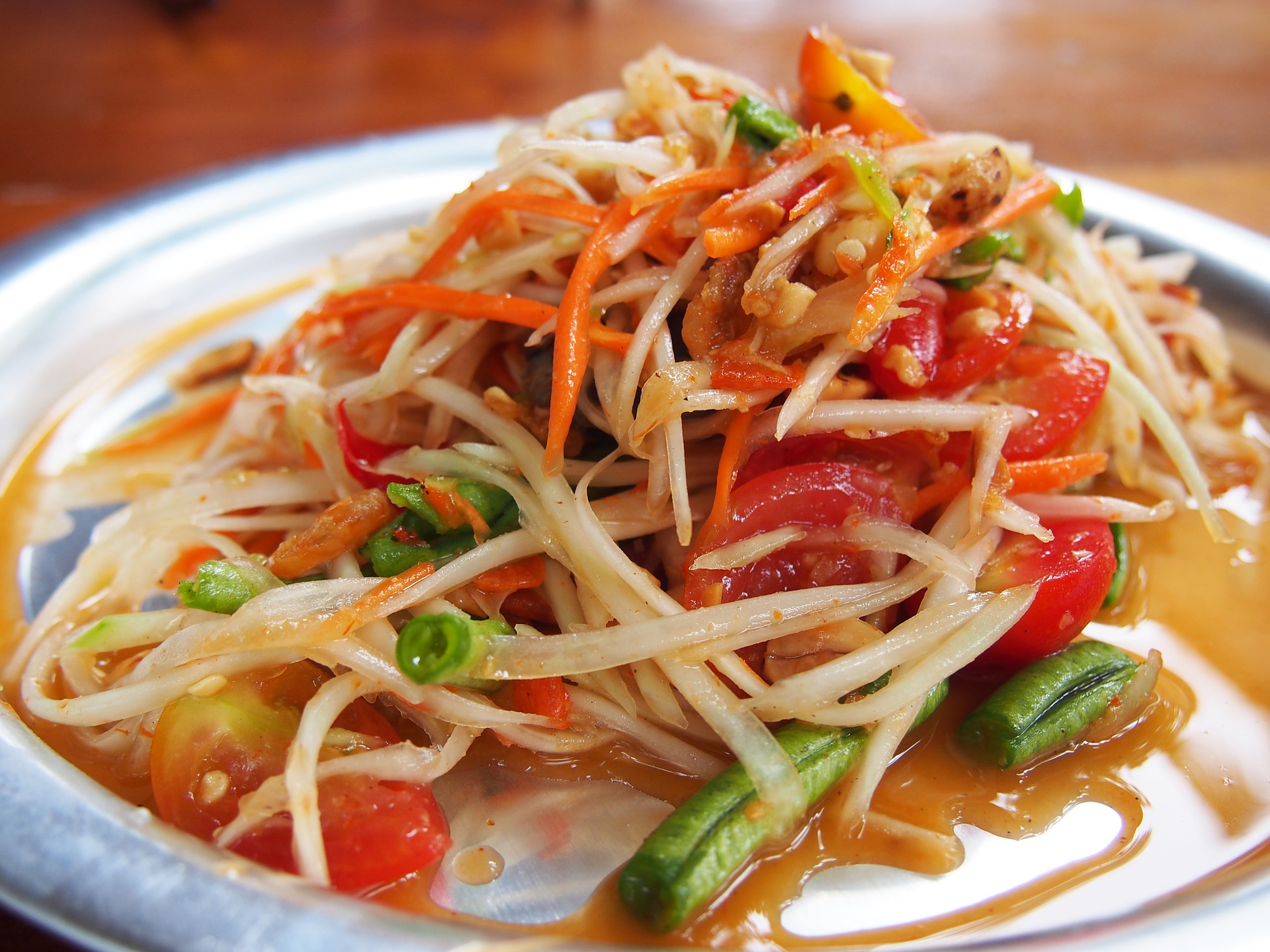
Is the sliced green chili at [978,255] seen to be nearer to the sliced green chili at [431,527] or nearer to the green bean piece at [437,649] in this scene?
the sliced green chili at [431,527]

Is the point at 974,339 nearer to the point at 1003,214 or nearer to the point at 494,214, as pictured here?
the point at 1003,214

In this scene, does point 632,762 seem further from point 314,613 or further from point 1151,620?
point 1151,620

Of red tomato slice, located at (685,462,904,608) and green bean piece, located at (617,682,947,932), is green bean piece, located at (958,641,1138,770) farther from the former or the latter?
red tomato slice, located at (685,462,904,608)

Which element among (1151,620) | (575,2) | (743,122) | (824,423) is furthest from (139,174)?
(1151,620)

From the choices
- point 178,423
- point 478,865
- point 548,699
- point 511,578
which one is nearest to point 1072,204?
point 511,578

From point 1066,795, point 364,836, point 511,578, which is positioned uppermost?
point 511,578

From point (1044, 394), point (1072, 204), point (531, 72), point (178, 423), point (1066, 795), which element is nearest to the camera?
point (1066, 795)
